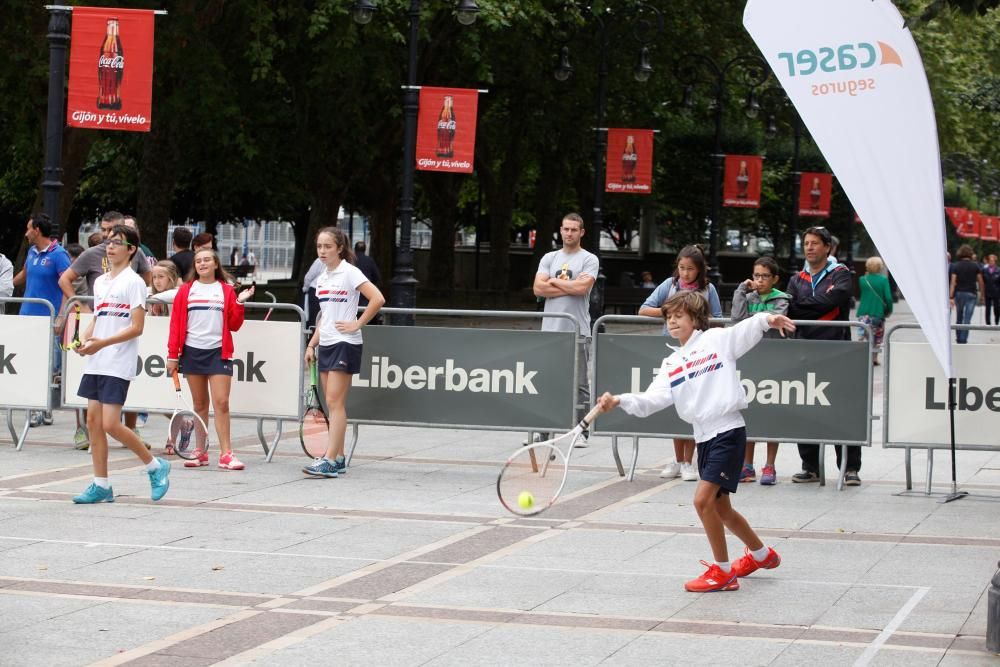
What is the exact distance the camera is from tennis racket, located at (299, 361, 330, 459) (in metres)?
12.4

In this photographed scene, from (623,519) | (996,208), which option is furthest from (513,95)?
(996,208)

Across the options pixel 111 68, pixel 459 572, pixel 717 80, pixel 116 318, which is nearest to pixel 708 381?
pixel 459 572

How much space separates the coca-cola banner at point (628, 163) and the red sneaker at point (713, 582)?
27200mm

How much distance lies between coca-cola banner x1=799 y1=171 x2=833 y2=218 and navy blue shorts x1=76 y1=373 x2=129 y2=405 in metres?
38.2

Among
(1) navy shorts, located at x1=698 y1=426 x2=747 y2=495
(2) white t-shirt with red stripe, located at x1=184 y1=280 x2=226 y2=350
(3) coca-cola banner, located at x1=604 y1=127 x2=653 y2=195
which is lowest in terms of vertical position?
(1) navy shorts, located at x1=698 y1=426 x2=747 y2=495

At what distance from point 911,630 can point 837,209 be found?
174ft

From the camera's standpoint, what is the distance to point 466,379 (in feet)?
41.0

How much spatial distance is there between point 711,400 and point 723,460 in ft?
1.00

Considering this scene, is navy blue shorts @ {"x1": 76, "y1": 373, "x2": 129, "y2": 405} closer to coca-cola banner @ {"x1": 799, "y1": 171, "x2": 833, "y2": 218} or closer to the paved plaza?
the paved plaza

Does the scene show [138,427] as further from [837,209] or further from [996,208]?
[996,208]

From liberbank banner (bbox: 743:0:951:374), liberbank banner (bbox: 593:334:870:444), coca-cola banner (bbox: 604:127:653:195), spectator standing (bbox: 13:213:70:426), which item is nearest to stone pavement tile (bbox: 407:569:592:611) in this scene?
liberbank banner (bbox: 743:0:951:374)

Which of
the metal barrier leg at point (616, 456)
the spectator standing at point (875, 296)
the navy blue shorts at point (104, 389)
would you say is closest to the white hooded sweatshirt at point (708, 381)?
the navy blue shorts at point (104, 389)

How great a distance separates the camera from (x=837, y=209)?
5844 cm

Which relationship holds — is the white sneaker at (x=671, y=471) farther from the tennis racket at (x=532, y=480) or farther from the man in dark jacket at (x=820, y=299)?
the tennis racket at (x=532, y=480)
